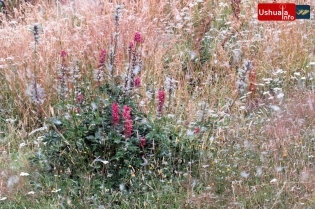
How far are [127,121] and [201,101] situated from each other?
60.7 inches

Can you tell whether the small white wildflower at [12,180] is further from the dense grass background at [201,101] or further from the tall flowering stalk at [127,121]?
the tall flowering stalk at [127,121]

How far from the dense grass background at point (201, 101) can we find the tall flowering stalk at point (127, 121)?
35 centimetres

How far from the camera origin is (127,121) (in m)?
3.41

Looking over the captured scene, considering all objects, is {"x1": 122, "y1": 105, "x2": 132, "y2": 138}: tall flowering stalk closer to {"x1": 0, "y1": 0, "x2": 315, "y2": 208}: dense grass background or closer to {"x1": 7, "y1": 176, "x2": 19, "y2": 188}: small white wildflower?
{"x1": 0, "y1": 0, "x2": 315, "y2": 208}: dense grass background

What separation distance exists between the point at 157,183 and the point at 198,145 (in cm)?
47

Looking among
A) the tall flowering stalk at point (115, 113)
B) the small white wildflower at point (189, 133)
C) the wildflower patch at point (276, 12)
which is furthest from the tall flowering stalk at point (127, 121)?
the wildflower patch at point (276, 12)

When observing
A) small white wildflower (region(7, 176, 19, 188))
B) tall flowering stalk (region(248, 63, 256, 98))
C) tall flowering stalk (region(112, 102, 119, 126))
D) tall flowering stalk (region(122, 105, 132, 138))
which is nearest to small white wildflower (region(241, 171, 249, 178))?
tall flowering stalk (region(122, 105, 132, 138))

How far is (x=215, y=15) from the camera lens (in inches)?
261

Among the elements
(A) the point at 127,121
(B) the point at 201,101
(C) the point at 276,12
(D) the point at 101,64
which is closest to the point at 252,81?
(B) the point at 201,101

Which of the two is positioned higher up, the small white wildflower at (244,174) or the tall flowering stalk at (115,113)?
the tall flowering stalk at (115,113)

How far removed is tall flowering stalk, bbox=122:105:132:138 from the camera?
11.1ft

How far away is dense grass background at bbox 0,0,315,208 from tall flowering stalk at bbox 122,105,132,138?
1.15ft

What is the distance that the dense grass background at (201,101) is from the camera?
10.8ft

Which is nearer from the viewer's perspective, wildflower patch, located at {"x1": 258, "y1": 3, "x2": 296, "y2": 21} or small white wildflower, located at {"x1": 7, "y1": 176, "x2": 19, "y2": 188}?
small white wildflower, located at {"x1": 7, "y1": 176, "x2": 19, "y2": 188}
